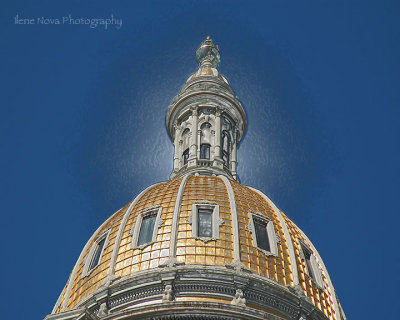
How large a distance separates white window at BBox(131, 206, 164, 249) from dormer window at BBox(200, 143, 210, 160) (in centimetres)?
1056

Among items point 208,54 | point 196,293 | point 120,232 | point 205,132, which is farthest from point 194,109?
point 196,293

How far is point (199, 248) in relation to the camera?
46125mm

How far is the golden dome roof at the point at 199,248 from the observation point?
45.8 m

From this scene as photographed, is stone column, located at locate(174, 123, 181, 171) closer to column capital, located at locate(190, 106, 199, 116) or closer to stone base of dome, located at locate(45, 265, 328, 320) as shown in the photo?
column capital, located at locate(190, 106, 199, 116)

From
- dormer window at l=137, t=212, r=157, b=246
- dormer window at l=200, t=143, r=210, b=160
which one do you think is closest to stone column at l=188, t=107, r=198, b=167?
dormer window at l=200, t=143, r=210, b=160

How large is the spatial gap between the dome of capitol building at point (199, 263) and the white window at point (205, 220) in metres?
0.05

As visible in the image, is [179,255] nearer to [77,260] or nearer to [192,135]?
[77,260]

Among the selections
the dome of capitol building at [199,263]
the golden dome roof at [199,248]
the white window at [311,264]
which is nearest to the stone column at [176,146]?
the dome of capitol building at [199,263]

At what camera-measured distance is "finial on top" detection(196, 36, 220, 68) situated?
224 feet

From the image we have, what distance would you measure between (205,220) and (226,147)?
13313mm

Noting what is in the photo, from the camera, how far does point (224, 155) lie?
59.9 m

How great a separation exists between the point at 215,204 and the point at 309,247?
18.2 feet

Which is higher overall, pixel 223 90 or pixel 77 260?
pixel 223 90

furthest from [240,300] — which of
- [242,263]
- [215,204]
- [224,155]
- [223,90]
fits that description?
[223,90]
